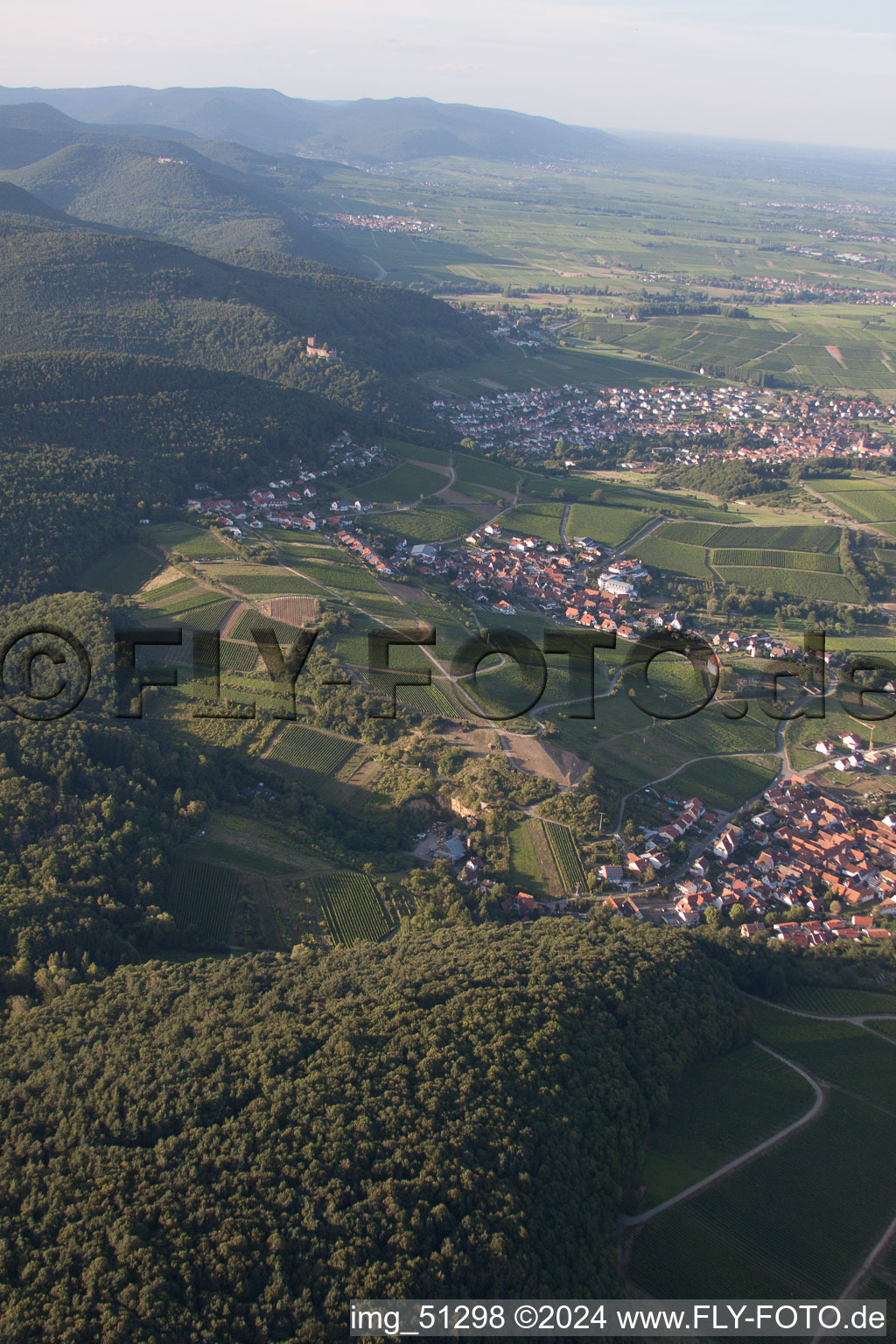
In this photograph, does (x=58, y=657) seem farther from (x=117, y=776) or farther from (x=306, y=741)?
(x=306, y=741)

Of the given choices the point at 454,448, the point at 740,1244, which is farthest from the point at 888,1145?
the point at 454,448

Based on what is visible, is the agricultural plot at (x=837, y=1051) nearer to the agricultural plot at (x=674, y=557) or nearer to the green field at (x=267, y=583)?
the green field at (x=267, y=583)

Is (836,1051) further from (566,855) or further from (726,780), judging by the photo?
(726,780)

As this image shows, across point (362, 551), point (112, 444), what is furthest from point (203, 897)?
point (112, 444)

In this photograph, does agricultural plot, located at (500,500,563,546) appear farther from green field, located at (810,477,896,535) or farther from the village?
the village

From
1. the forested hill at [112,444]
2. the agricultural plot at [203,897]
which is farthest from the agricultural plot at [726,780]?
the forested hill at [112,444]

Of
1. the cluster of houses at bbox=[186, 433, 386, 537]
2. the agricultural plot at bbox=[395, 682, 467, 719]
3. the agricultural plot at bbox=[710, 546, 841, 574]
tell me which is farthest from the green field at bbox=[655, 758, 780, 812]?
the cluster of houses at bbox=[186, 433, 386, 537]
